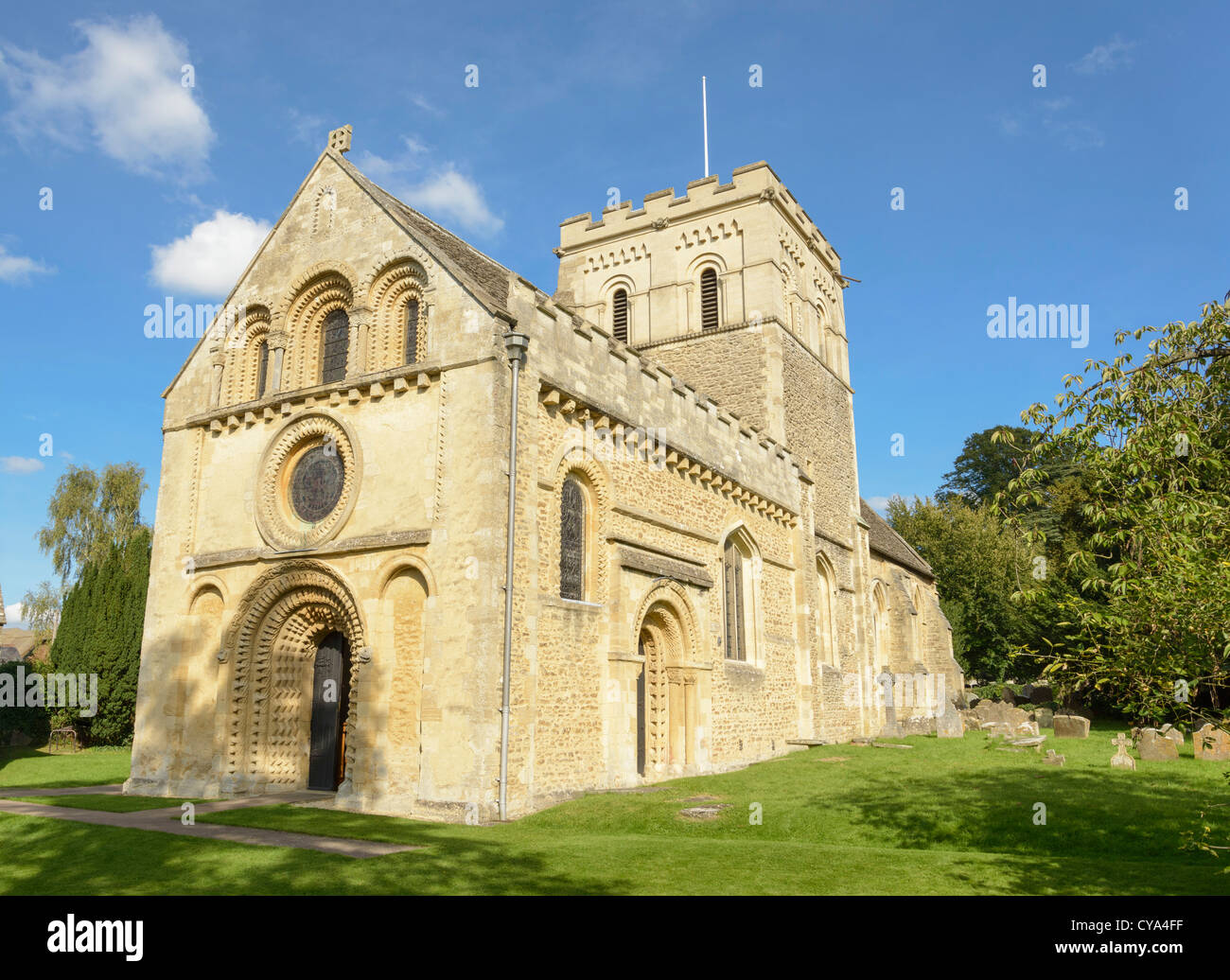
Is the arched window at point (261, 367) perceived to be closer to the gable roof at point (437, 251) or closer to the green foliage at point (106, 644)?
the gable roof at point (437, 251)

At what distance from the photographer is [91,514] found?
34.3m

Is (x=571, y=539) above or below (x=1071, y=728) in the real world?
above

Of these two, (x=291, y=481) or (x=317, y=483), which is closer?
(x=317, y=483)

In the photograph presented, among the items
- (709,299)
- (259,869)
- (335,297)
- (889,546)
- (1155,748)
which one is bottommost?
(259,869)

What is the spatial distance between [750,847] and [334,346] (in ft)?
37.8

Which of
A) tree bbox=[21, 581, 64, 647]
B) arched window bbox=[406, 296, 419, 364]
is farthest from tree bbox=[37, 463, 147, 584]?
arched window bbox=[406, 296, 419, 364]

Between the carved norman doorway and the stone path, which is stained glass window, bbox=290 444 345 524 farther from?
the carved norman doorway

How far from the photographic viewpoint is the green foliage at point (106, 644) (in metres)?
25.5

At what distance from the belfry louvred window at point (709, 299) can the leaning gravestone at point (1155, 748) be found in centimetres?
1596

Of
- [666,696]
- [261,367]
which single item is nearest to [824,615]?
[666,696]

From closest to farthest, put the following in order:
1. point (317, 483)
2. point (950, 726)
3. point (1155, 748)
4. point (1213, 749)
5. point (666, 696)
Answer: point (317, 483), point (666, 696), point (1213, 749), point (1155, 748), point (950, 726)

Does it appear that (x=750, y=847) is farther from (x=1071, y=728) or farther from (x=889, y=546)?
(x=889, y=546)

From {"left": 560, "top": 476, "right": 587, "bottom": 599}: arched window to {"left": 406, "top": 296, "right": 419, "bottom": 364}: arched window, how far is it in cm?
340
